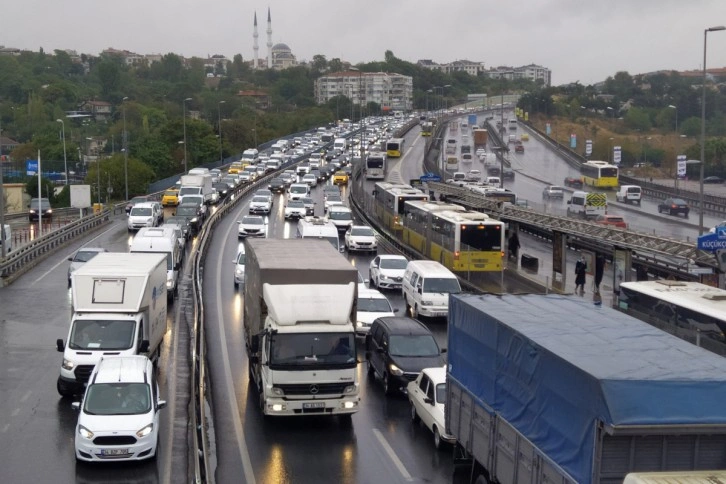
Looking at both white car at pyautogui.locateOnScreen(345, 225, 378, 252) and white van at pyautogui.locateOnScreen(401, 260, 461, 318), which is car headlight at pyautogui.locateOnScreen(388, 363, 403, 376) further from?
white car at pyautogui.locateOnScreen(345, 225, 378, 252)

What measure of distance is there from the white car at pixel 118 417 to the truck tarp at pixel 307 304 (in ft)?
8.08

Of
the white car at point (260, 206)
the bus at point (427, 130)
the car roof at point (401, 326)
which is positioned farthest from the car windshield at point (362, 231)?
the bus at point (427, 130)

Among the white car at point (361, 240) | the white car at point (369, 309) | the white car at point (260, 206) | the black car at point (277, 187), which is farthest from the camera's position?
the black car at point (277, 187)

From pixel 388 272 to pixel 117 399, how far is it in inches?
733

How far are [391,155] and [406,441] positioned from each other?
94.1 metres

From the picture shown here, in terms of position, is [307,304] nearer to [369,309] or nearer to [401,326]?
[401,326]

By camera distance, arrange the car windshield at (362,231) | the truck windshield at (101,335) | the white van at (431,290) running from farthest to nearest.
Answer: the car windshield at (362,231) → the white van at (431,290) → the truck windshield at (101,335)

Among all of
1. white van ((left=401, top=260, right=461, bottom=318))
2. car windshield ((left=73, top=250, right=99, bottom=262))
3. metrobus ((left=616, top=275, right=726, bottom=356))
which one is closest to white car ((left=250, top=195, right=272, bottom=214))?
car windshield ((left=73, top=250, right=99, bottom=262))

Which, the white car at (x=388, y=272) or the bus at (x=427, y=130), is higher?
the bus at (x=427, y=130)

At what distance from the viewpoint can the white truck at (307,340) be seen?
16.3m

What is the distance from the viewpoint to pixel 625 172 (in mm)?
115875

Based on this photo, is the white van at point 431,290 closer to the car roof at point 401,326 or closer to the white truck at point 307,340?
the car roof at point 401,326

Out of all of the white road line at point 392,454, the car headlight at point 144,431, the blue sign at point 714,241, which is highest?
the blue sign at point 714,241

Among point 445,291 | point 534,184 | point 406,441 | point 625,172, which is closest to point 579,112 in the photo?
point 625,172
